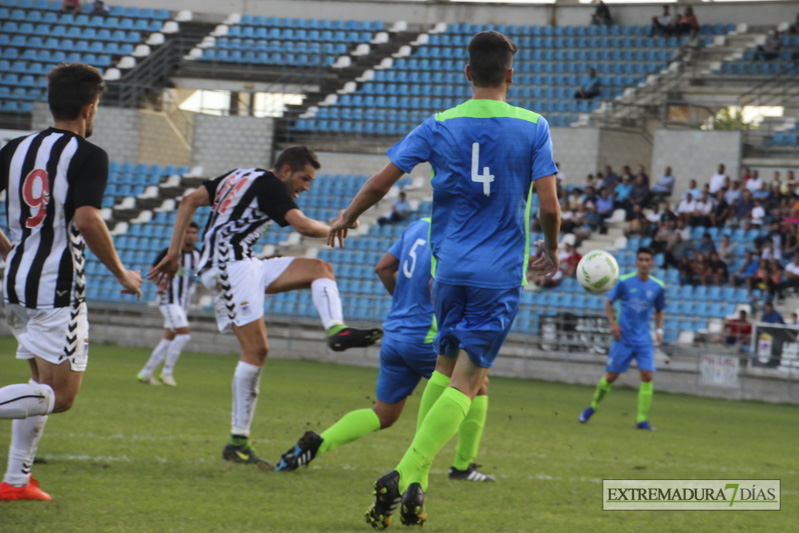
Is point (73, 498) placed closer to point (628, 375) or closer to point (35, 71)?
point (628, 375)

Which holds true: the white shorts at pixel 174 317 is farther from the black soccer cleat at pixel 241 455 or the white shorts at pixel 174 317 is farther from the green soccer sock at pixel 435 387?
the green soccer sock at pixel 435 387

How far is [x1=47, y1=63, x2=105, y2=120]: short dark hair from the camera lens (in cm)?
480

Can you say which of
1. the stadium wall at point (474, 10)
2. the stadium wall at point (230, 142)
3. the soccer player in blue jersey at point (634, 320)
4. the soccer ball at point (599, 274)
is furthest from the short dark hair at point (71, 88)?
the stadium wall at point (474, 10)

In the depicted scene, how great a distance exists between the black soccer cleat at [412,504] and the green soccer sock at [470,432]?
7.45ft

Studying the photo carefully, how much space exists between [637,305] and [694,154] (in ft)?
42.2

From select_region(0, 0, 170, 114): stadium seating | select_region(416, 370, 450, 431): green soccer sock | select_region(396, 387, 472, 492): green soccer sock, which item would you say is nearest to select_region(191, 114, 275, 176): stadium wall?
select_region(0, 0, 170, 114): stadium seating

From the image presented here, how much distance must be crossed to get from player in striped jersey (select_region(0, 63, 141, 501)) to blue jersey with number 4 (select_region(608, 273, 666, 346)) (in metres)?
8.85

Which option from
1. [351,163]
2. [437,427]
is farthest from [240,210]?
[351,163]

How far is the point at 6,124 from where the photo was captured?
92.3 feet

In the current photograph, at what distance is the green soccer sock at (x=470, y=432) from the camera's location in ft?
22.3

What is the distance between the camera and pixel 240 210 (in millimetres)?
6793

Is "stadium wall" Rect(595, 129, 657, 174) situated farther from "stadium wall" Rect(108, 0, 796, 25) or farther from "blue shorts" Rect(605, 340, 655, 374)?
"blue shorts" Rect(605, 340, 655, 374)

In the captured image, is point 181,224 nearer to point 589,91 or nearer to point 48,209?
point 48,209

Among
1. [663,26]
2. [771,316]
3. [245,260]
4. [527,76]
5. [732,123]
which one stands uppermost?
[663,26]
